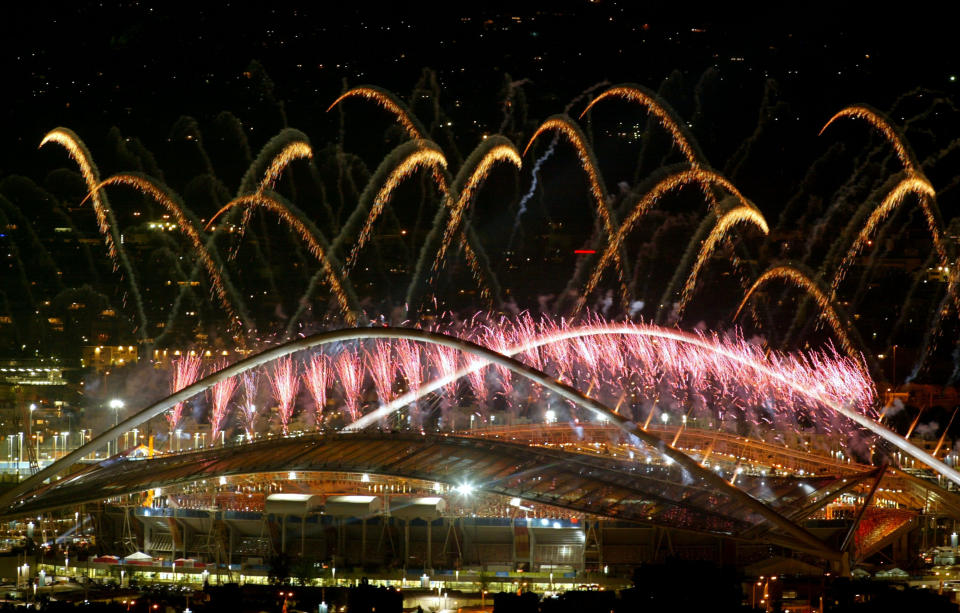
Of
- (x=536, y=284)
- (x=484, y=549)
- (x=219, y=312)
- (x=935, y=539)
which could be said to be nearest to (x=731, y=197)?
(x=935, y=539)

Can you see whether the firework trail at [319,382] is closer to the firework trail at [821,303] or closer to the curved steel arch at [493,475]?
the curved steel arch at [493,475]

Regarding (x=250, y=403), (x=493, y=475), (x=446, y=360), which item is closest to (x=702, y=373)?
(x=446, y=360)

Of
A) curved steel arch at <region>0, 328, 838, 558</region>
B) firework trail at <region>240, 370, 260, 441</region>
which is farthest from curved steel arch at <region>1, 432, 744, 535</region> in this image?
firework trail at <region>240, 370, 260, 441</region>

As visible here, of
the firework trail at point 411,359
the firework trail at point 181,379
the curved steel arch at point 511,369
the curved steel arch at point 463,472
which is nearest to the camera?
the curved steel arch at point 511,369

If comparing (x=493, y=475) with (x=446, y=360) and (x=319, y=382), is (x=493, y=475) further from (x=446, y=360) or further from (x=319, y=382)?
(x=319, y=382)

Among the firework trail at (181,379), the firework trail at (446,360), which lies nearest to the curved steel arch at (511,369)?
the firework trail at (181,379)

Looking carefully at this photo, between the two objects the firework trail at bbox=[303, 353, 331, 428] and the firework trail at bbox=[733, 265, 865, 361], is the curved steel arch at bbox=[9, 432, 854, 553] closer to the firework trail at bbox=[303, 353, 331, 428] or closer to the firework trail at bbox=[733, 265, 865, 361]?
the firework trail at bbox=[303, 353, 331, 428]

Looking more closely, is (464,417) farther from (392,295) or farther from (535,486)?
(535,486)
